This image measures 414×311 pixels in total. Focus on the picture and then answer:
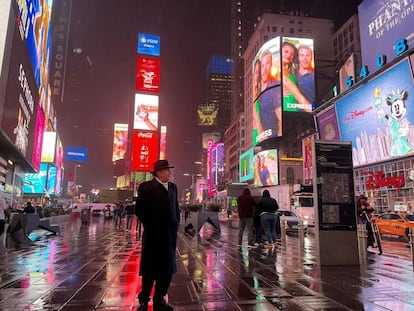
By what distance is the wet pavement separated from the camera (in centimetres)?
429

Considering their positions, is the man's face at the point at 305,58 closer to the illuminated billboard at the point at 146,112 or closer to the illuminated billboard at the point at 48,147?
the illuminated billboard at the point at 146,112

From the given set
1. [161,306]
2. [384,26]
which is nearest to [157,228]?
[161,306]

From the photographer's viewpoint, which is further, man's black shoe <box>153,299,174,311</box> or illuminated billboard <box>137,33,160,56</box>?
illuminated billboard <box>137,33,160,56</box>

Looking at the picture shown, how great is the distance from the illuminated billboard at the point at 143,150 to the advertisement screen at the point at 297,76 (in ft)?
75.6

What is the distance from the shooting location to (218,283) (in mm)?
5516

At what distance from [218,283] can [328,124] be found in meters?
30.7

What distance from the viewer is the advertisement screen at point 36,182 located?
1632 inches

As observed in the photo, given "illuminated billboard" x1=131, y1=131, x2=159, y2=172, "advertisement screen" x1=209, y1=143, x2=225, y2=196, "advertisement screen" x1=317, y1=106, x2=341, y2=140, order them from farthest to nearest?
"advertisement screen" x1=209, y1=143, x2=225, y2=196 < "illuminated billboard" x1=131, y1=131, x2=159, y2=172 < "advertisement screen" x1=317, y1=106, x2=341, y2=140

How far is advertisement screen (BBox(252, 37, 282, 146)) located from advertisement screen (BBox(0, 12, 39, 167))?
4088 cm

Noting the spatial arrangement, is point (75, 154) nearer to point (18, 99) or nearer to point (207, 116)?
point (18, 99)

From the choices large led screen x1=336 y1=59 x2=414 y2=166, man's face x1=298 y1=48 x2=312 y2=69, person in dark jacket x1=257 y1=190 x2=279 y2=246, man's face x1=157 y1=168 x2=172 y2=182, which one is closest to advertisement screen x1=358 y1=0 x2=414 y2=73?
large led screen x1=336 y1=59 x2=414 y2=166

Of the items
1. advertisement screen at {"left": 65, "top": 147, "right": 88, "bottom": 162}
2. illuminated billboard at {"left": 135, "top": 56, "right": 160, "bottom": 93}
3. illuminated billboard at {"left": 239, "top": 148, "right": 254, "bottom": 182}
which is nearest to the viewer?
illuminated billboard at {"left": 135, "top": 56, "right": 160, "bottom": 93}

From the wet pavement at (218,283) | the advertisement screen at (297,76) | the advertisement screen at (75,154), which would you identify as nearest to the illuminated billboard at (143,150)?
the advertisement screen at (297,76)

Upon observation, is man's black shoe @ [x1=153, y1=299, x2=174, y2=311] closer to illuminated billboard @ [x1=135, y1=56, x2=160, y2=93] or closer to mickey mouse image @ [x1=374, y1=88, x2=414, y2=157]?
mickey mouse image @ [x1=374, y1=88, x2=414, y2=157]
